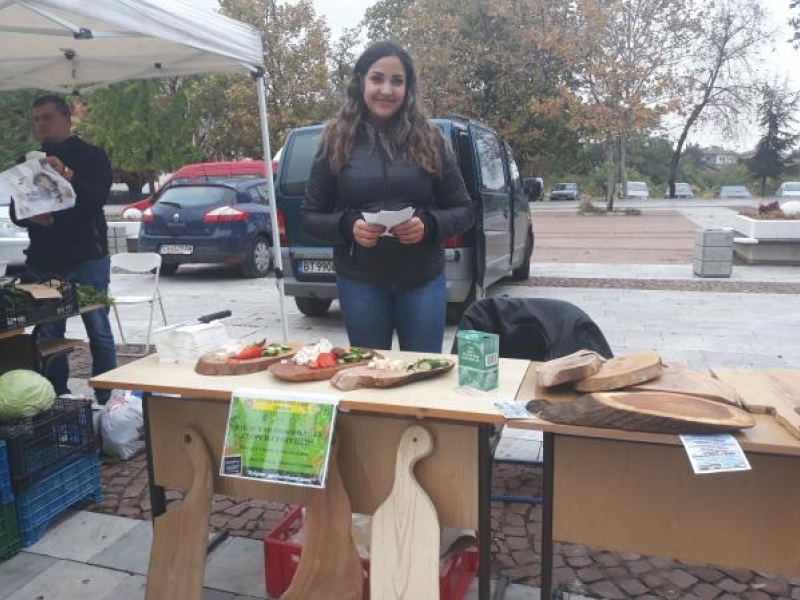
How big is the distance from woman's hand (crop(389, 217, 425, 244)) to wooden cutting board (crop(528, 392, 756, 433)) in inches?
36.9

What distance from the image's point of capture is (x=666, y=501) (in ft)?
6.49

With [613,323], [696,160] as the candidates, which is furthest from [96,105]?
[696,160]

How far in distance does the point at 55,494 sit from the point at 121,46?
113 inches

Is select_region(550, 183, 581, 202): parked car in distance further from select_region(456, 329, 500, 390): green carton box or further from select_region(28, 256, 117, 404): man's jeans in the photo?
select_region(456, 329, 500, 390): green carton box

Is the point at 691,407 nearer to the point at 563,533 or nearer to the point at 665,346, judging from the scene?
the point at 563,533

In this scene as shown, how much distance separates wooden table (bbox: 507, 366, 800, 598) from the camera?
1.89 metres

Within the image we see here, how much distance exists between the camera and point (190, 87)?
24734mm

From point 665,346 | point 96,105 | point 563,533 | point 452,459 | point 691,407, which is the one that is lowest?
point 665,346

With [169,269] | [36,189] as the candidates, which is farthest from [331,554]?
[169,269]

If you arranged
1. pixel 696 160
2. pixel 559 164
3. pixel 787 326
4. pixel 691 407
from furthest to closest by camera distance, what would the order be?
pixel 696 160 → pixel 559 164 → pixel 787 326 → pixel 691 407

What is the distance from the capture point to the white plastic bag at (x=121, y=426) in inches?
147

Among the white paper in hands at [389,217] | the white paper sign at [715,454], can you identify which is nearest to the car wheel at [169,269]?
the white paper in hands at [389,217]

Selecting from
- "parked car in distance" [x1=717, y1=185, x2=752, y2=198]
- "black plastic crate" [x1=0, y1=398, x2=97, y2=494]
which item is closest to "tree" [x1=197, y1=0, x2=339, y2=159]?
"black plastic crate" [x1=0, y1=398, x2=97, y2=494]

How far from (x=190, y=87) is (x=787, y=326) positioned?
74.5ft
